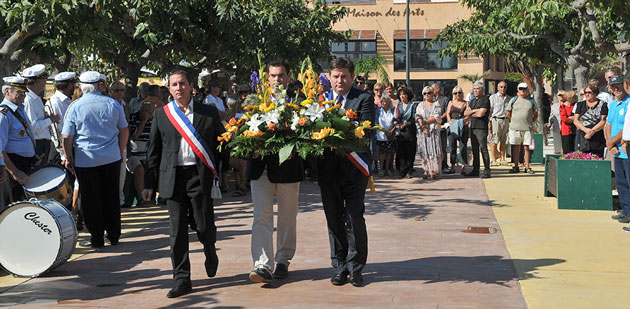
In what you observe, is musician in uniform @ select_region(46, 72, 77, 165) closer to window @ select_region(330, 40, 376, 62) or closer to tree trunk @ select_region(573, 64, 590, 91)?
tree trunk @ select_region(573, 64, 590, 91)

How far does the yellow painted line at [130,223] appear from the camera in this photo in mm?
7516

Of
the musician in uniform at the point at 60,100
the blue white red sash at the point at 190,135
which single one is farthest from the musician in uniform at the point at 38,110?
the blue white red sash at the point at 190,135

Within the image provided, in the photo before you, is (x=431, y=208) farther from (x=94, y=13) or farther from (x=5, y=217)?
(x=5, y=217)

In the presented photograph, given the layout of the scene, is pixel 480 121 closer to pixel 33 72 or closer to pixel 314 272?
pixel 33 72

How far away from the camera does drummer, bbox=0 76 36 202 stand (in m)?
8.17

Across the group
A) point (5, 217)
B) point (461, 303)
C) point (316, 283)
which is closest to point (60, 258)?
point (5, 217)

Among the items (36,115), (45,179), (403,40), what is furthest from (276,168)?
(403,40)

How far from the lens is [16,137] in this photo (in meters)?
8.43

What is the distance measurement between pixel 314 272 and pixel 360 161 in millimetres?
1183

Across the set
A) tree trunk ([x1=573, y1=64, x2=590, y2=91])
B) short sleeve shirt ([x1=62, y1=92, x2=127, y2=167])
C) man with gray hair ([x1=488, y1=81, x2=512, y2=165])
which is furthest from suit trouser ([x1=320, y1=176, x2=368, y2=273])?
tree trunk ([x1=573, y1=64, x2=590, y2=91])

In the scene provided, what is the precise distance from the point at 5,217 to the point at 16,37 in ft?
17.0

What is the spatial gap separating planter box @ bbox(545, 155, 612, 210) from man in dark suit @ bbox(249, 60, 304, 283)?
5.83 m

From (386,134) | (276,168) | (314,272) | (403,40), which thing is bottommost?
(314,272)

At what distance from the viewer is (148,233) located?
10.1 m
